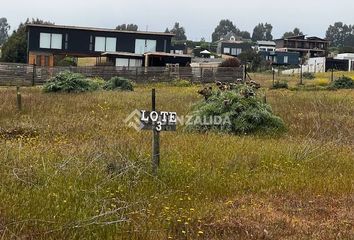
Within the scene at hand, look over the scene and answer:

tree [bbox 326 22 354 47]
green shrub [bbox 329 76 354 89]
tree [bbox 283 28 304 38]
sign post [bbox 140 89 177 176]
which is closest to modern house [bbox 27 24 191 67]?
green shrub [bbox 329 76 354 89]

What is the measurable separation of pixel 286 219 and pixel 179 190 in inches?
60.9

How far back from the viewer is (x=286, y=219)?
5914 mm

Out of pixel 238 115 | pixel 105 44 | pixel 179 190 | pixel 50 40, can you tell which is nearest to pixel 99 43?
pixel 105 44

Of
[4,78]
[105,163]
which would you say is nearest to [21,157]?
[105,163]

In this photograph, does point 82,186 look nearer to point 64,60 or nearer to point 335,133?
point 335,133

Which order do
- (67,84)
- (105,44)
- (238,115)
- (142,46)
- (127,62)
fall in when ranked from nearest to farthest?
(238,115)
(67,84)
(127,62)
(105,44)
(142,46)

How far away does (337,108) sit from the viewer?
19828 millimetres

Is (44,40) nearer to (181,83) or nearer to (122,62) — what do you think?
(122,62)

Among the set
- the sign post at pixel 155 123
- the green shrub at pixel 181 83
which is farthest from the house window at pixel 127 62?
the sign post at pixel 155 123

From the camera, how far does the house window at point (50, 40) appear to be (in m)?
59.3

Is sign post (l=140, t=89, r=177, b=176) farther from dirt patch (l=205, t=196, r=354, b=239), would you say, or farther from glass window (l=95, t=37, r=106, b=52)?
glass window (l=95, t=37, r=106, b=52)

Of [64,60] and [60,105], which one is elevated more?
[64,60]

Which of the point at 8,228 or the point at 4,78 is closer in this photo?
the point at 8,228

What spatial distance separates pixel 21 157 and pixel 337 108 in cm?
1451
